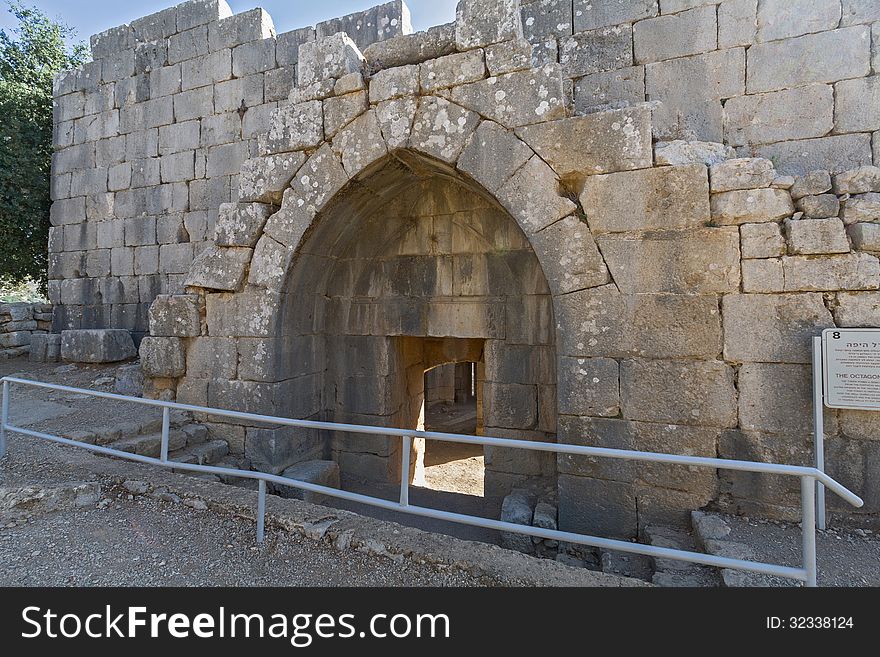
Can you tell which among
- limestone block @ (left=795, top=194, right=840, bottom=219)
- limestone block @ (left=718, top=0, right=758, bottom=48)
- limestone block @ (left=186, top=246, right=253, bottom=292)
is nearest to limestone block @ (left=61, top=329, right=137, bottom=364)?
limestone block @ (left=186, top=246, right=253, bottom=292)

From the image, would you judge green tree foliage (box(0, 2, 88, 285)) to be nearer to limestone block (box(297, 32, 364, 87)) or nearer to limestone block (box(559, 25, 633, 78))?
limestone block (box(297, 32, 364, 87))

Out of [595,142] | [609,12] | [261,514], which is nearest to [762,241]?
[595,142]

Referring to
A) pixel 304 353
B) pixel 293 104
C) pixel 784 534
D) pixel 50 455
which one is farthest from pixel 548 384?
pixel 50 455

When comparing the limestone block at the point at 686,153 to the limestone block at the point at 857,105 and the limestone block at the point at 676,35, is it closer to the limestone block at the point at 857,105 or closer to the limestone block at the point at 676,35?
the limestone block at the point at 857,105

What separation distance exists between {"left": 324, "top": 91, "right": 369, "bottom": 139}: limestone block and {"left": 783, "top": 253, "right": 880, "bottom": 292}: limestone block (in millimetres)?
3828

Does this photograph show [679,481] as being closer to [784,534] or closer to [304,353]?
[784,534]

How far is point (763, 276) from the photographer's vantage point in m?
3.30

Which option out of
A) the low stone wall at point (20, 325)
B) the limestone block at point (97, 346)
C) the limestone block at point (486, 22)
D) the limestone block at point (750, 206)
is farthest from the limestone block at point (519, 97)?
the low stone wall at point (20, 325)

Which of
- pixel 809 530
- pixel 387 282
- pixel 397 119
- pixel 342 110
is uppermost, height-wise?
pixel 342 110

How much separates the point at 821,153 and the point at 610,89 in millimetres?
2011

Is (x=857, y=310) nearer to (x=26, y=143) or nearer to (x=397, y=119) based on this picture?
(x=397, y=119)

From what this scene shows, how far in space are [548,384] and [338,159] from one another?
3127mm

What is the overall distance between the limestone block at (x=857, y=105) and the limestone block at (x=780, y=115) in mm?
59

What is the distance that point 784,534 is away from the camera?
3076 mm
